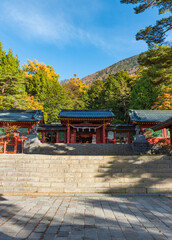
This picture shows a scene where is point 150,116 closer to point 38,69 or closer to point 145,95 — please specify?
point 145,95

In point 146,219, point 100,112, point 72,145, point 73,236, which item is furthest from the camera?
point 100,112

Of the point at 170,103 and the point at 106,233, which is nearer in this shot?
the point at 106,233

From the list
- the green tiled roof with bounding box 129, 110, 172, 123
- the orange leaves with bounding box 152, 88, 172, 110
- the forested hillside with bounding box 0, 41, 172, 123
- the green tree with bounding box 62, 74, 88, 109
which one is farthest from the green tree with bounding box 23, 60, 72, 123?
the orange leaves with bounding box 152, 88, 172, 110

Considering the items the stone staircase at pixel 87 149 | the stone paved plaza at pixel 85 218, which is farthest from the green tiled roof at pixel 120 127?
the stone paved plaza at pixel 85 218

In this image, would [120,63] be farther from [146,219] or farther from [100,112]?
[146,219]

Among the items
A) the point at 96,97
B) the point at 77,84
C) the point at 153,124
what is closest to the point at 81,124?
the point at 153,124

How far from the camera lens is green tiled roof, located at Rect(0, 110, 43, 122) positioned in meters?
14.6

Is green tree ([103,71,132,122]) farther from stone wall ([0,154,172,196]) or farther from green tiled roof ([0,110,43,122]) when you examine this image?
stone wall ([0,154,172,196])

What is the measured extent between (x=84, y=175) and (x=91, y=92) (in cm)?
3088

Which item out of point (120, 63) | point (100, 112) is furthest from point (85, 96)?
point (120, 63)

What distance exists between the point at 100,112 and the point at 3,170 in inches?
555

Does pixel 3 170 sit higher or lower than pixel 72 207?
higher

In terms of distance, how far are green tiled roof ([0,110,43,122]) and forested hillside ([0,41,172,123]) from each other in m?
1.88

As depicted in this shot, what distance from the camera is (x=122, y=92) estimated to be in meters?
28.6
